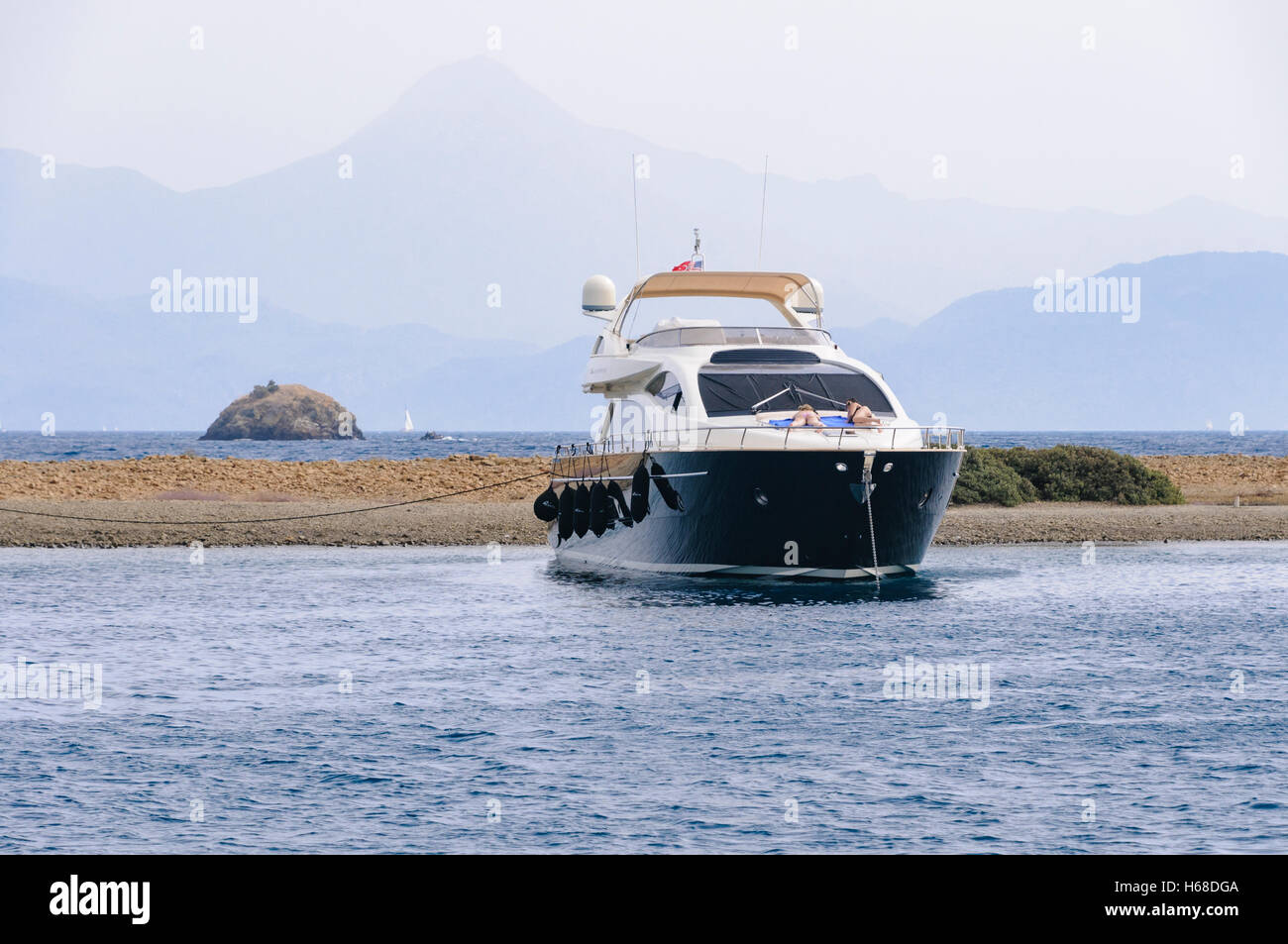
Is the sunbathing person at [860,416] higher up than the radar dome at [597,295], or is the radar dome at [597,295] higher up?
the radar dome at [597,295]

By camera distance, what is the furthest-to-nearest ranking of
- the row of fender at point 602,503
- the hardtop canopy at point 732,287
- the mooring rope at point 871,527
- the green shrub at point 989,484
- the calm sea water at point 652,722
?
the green shrub at point 989,484, the hardtop canopy at point 732,287, the row of fender at point 602,503, the mooring rope at point 871,527, the calm sea water at point 652,722

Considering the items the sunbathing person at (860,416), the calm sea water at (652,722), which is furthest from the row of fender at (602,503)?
the sunbathing person at (860,416)

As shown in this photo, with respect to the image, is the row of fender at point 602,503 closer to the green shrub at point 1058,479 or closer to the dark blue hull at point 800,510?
the dark blue hull at point 800,510

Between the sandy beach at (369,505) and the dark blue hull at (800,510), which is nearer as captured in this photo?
the dark blue hull at (800,510)

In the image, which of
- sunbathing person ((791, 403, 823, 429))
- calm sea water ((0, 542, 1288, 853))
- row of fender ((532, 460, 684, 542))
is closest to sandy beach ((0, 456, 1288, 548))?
row of fender ((532, 460, 684, 542))

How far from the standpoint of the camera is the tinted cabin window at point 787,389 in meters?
27.0

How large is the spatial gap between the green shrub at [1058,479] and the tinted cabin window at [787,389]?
19.2 metres

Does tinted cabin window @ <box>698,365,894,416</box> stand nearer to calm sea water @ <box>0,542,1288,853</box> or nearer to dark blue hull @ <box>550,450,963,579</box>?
dark blue hull @ <box>550,450,963,579</box>

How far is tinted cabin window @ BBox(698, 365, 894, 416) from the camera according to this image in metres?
27.0

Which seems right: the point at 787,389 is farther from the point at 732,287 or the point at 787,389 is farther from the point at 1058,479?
the point at 1058,479

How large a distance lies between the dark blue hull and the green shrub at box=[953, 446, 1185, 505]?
1986 cm

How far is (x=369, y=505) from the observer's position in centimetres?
4594
